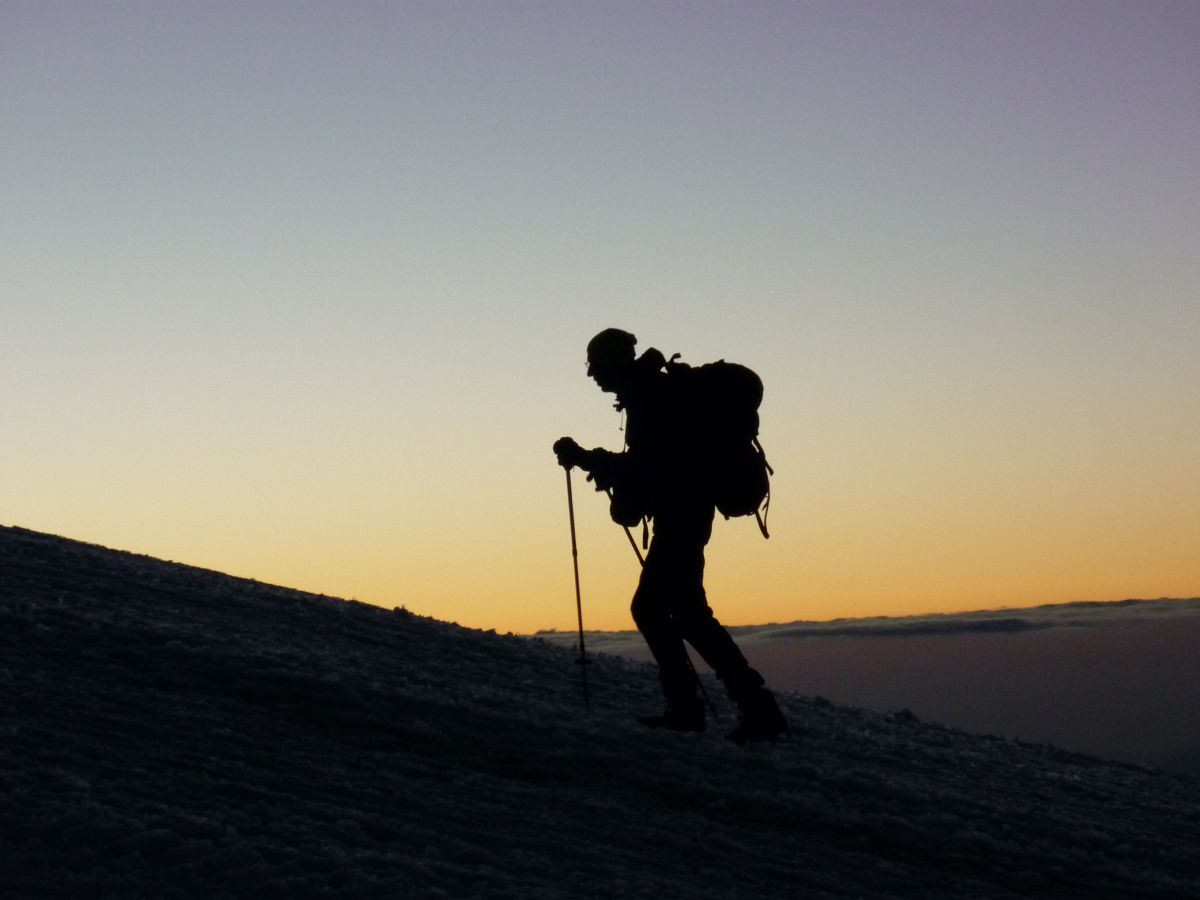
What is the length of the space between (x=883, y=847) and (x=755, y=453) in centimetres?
297

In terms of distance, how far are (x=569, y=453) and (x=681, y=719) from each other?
2.06 metres

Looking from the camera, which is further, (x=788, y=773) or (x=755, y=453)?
(x=755, y=453)

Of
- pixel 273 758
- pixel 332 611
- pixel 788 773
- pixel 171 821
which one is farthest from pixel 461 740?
pixel 332 611

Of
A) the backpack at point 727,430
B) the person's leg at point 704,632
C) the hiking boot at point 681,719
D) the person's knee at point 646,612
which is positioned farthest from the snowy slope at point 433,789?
the backpack at point 727,430

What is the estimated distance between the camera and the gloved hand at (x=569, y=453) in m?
10.3

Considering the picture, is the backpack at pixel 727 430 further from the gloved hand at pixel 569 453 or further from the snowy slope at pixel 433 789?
the snowy slope at pixel 433 789

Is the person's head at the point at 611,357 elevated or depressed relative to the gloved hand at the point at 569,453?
elevated

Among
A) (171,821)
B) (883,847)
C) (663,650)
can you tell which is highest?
(663,650)

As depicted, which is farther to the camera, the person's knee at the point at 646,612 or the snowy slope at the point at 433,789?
the person's knee at the point at 646,612

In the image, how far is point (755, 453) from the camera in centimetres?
1020

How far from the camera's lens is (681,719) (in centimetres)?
1034

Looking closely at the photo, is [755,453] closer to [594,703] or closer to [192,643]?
[594,703]

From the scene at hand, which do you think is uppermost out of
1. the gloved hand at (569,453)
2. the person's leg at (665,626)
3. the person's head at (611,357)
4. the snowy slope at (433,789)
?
the person's head at (611,357)

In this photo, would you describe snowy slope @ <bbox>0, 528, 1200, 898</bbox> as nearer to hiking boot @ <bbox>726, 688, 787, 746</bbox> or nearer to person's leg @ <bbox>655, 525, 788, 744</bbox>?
hiking boot @ <bbox>726, 688, 787, 746</bbox>
